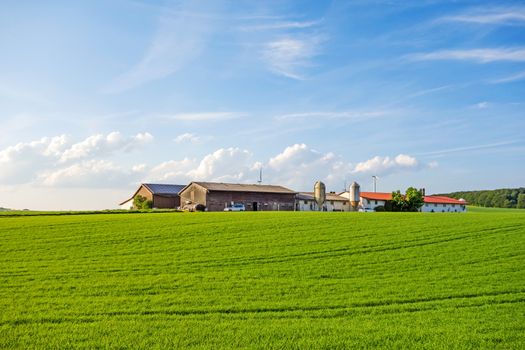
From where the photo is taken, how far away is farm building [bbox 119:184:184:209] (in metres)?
81.0

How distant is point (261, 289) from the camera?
729 inches

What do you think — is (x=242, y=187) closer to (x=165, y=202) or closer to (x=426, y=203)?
(x=165, y=202)

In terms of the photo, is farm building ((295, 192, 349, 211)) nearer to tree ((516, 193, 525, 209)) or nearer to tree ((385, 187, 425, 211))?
tree ((385, 187, 425, 211))

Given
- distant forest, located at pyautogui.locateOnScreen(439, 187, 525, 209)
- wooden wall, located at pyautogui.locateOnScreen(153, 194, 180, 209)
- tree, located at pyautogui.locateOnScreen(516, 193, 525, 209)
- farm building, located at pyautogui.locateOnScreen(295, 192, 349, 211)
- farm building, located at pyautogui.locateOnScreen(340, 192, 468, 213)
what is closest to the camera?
wooden wall, located at pyautogui.locateOnScreen(153, 194, 180, 209)

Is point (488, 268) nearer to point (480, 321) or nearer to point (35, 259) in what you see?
point (480, 321)

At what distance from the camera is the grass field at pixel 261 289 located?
43.4ft

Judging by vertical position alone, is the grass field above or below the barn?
below

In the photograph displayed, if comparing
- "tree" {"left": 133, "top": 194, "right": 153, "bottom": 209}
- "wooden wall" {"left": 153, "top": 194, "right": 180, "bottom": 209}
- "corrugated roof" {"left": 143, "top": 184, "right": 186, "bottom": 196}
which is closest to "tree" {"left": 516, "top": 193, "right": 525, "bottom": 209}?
"corrugated roof" {"left": 143, "top": 184, "right": 186, "bottom": 196}

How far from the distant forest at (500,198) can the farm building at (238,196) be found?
349 ft

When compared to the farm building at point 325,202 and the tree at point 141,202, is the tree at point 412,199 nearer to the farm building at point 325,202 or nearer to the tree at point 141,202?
the farm building at point 325,202

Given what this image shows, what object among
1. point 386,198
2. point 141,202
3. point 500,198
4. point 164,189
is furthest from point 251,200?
point 500,198

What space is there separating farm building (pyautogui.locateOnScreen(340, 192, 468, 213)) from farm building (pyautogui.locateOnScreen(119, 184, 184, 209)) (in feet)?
116

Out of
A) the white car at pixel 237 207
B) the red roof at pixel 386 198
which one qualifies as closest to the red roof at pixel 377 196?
the red roof at pixel 386 198

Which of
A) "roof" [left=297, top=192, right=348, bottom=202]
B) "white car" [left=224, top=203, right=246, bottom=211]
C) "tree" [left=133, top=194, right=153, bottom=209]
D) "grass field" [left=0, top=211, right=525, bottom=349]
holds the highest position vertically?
"roof" [left=297, top=192, right=348, bottom=202]
